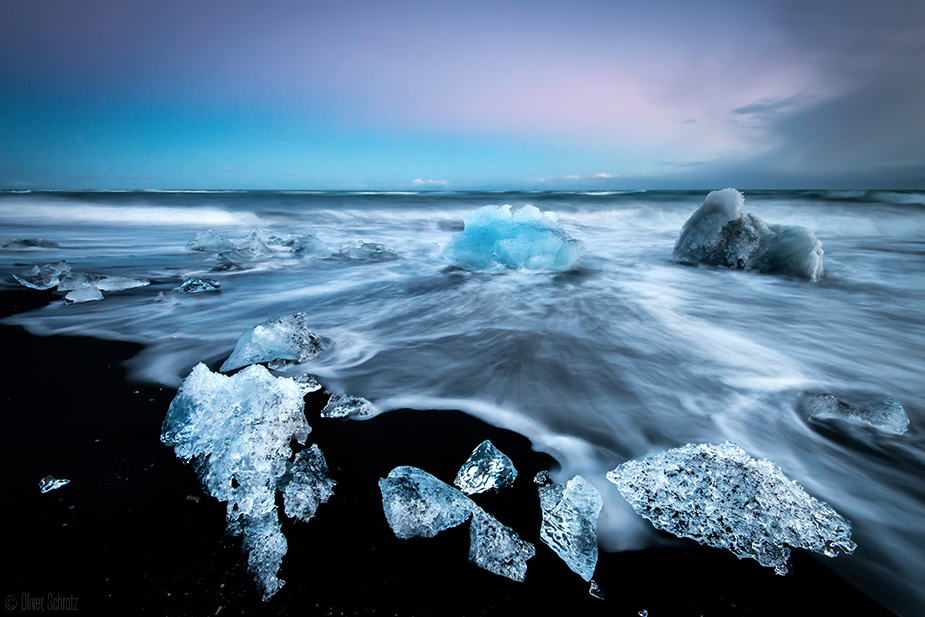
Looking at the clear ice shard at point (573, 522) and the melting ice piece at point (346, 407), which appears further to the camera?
the melting ice piece at point (346, 407)

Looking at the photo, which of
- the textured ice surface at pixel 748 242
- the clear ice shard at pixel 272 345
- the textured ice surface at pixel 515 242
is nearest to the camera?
the clear ice shard at pixel 272 345

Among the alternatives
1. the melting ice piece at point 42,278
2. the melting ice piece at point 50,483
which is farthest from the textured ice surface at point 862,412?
the melting ice piece at point 42,278

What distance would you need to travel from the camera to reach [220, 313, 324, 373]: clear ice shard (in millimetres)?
2256

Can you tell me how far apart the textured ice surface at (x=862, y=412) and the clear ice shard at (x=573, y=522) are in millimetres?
1412

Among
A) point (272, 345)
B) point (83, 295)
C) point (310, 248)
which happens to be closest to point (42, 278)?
Result: point (83, 295)

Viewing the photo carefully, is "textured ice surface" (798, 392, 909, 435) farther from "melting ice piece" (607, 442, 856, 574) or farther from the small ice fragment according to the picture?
the small ice fragment

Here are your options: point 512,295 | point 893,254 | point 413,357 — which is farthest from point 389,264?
point 893,254

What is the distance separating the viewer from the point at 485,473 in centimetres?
140

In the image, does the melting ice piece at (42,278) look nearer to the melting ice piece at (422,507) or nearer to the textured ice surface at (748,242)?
the melting ice piece at (422,507)

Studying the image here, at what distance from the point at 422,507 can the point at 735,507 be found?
986 mm

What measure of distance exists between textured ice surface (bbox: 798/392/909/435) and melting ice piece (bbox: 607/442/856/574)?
0.78 meters

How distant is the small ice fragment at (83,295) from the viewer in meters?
3.49

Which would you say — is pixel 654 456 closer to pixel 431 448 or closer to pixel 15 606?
pixel 431 448

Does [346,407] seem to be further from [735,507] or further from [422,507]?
[735,507]
